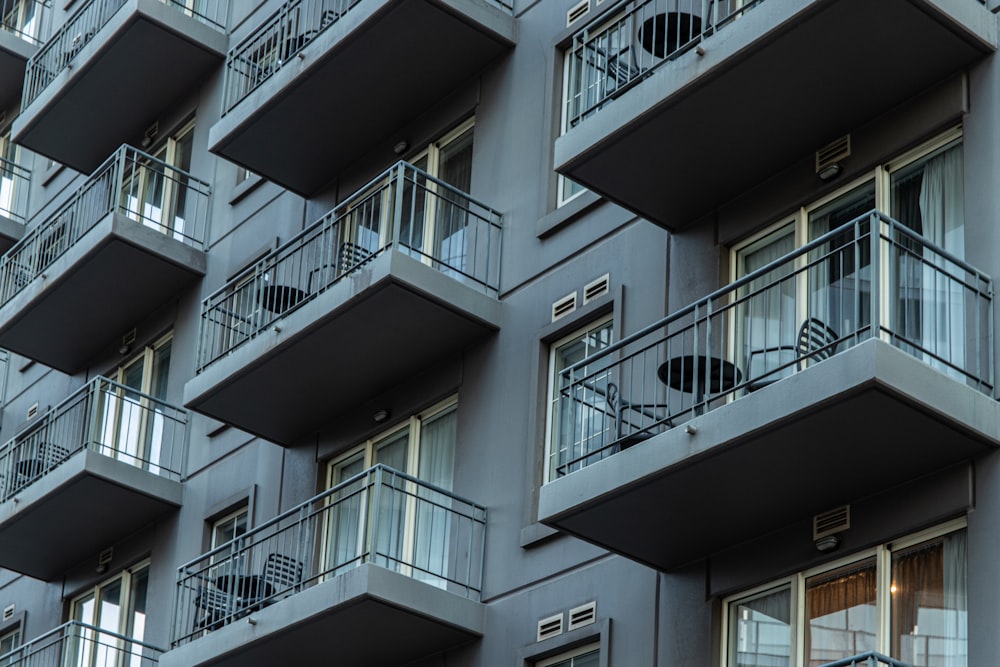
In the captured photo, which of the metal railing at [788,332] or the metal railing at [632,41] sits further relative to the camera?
the metal railing at [632,41]

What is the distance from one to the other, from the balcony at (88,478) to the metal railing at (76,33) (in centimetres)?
561

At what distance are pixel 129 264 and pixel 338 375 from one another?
6.17 meters

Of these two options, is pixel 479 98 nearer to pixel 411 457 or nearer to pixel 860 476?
pixel 411 457

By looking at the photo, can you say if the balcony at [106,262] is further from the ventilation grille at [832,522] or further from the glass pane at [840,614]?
the glass pane at [840,614]

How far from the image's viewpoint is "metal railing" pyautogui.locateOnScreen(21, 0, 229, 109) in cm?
2819

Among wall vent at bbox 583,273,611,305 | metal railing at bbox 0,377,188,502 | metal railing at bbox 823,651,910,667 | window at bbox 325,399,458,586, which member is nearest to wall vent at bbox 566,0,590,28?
wall vent at bbox 583,273,611,305

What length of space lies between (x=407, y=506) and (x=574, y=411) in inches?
140

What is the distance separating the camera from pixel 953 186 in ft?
50.6

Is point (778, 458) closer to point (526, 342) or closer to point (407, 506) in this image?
point (526, 342)

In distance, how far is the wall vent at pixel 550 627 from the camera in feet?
57.5

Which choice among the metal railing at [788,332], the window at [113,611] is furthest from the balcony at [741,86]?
the window at [113,611]

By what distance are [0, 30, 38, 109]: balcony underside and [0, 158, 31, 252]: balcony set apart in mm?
1390

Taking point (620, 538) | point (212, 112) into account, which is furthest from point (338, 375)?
point (212, 112)

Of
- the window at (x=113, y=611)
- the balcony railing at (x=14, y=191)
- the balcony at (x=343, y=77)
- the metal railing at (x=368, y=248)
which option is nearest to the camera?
the metal railing at (x=368, y=248)
